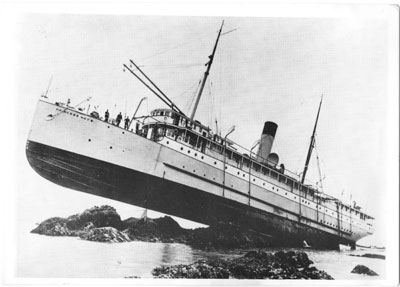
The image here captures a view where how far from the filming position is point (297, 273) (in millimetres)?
3900

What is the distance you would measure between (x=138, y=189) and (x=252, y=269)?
139 cm

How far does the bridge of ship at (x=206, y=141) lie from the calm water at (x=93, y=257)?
3.69ft

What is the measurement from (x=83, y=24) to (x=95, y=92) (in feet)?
2.17

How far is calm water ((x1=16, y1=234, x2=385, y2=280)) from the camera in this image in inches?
142

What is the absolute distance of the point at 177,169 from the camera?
4219mm

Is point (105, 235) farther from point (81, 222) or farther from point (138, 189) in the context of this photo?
point (138, 189)

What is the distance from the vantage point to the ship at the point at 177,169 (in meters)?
3.80

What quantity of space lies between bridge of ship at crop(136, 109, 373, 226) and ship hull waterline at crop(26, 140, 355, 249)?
50 cm

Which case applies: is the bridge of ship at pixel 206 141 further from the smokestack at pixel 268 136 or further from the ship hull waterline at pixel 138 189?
the ship hull waterline at pixel 138 189

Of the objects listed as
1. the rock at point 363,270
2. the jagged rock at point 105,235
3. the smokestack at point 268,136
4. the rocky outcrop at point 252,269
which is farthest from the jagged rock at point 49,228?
the rock at point 363,270

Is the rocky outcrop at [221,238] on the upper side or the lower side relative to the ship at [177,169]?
lower

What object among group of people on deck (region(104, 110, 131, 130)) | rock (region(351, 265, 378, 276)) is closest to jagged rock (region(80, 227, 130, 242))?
group of people on deck (region(104, 110, 131, 130))

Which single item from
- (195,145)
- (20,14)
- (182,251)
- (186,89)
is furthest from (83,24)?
(182,251)

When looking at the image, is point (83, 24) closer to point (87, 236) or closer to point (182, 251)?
point (87, 236)
